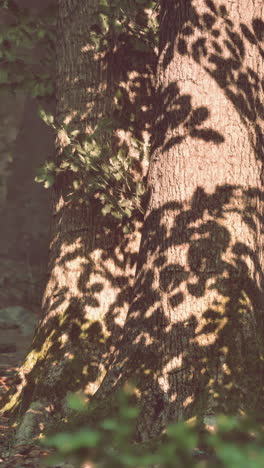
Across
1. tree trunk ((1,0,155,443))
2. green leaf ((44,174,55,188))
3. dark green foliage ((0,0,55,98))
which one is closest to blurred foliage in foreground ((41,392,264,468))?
tree trunk ((1,0,155,443))

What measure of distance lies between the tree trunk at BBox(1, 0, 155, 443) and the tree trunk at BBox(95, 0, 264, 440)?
25.5 inches

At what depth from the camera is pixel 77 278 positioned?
5305 millimetres

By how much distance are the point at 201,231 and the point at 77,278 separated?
4.89 feet

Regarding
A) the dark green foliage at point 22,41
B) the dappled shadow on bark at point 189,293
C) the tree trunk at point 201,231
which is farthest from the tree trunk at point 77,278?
the dark green foliage at point 22,41

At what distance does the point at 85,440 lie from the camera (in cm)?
103

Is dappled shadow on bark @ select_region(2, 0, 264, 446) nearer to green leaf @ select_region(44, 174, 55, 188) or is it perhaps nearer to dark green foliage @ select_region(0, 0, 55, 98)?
green leaf @ select_region(44, 174, 55, 188)

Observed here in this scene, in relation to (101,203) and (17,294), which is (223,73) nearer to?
(101,203)

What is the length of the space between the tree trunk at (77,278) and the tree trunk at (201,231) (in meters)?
0.65

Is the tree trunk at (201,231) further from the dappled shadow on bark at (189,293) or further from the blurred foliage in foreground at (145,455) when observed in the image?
the blurred foliage in foreground at (145,455)

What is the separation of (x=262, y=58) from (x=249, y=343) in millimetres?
2455

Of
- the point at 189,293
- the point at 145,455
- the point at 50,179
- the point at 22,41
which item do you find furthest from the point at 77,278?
the point at 145,455

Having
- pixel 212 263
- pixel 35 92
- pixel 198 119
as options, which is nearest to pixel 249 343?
pixel 212 263

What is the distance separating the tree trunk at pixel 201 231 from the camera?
4055 mm

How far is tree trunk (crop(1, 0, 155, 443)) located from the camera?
5062 millimetres
